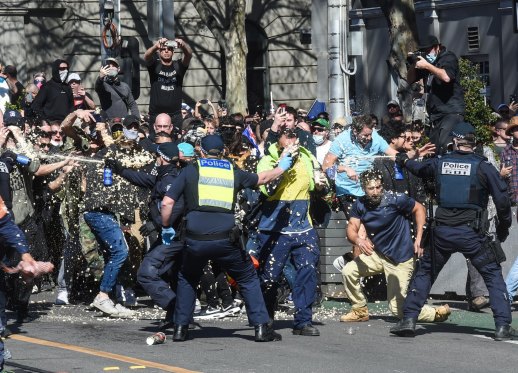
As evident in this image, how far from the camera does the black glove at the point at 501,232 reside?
15.5 meters

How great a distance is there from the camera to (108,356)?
13.3 m

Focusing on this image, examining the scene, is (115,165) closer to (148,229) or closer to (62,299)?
(148,229)

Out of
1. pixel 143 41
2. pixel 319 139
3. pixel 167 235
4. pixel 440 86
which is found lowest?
pixel 167 235

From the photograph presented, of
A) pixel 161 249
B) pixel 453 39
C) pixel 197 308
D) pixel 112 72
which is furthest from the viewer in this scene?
pixel 453 39

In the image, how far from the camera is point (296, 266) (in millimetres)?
14953

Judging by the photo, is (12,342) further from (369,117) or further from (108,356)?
(369,117)

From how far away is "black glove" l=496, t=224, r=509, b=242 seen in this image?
50.9 feet

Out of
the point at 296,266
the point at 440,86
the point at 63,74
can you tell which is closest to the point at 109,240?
the point at 296,266

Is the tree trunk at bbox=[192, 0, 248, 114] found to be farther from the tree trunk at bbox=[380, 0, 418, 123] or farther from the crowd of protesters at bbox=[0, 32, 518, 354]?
the crowd of protesters at bbox=[0, 32, 518, 354]

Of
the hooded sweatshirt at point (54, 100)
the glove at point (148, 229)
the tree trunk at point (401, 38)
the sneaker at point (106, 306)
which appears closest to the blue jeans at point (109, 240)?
the sneaker at point (106, 306)

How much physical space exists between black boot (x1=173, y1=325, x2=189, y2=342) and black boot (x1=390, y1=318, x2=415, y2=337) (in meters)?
1.93

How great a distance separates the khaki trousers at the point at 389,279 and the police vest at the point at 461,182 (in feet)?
4.73

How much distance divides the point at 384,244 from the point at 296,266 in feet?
4.11

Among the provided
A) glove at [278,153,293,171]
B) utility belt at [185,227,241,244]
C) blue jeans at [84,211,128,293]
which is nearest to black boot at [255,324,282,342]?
utility belt at [185,227,241,244]
